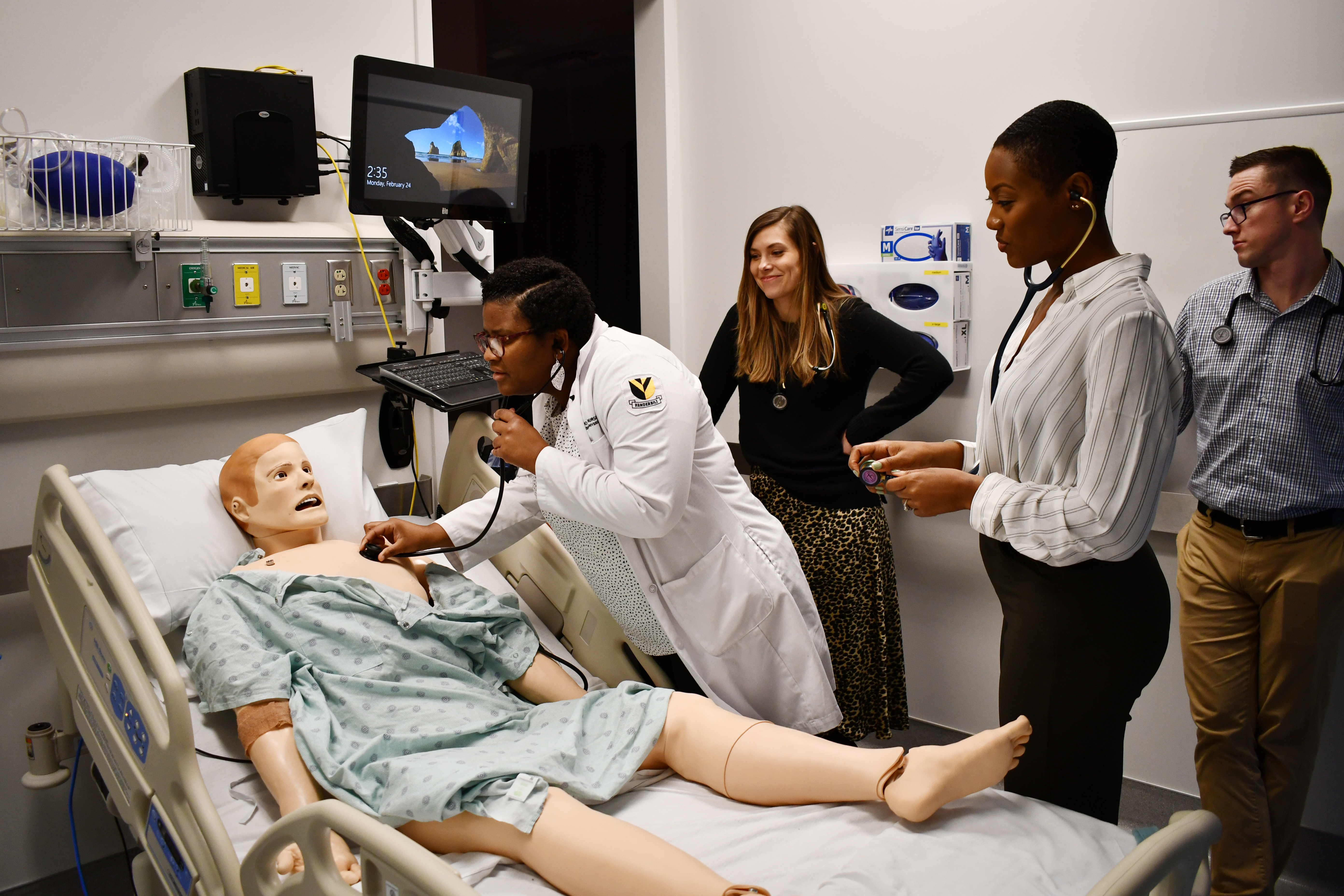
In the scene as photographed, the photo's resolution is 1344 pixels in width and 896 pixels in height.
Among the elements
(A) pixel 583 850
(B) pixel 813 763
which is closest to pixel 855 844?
(B) pixel 813 763

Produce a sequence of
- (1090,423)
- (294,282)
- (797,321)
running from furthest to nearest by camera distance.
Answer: (797,321) → (294,282) → (1090,423)

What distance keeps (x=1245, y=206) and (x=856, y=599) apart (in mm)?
1339

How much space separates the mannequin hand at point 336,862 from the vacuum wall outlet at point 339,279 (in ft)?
5.05

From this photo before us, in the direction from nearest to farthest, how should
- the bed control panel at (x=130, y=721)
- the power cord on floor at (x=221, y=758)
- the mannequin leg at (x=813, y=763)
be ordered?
the mannequin leg at (x=813, y=763)
the bed control panel at (x=130, y=721)
the power cord on floor at (x=221, y=758)

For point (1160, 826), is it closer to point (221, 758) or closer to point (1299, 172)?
point (1299, 172)

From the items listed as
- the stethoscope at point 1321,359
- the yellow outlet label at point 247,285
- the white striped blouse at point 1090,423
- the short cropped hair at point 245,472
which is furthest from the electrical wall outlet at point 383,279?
the stethoscope at point 1321,359

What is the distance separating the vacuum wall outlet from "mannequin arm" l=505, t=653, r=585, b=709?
1192 millimetres

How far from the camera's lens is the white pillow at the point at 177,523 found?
2061mm

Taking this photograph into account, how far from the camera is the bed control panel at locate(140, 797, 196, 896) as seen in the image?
153 centimetres

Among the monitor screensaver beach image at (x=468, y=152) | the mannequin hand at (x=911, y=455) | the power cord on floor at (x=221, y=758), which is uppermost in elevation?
the monitor screensaver beach image at (x=468, y=152)

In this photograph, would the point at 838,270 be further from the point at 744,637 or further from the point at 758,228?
the point at 744,637

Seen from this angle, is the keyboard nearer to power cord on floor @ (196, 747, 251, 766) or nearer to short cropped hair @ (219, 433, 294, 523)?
short cropped hair @ (219, 433, 294, 523)

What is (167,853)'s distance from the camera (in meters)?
1.60

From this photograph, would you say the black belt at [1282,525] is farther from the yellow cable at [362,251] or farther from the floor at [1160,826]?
the yellow cable at [362,251]
